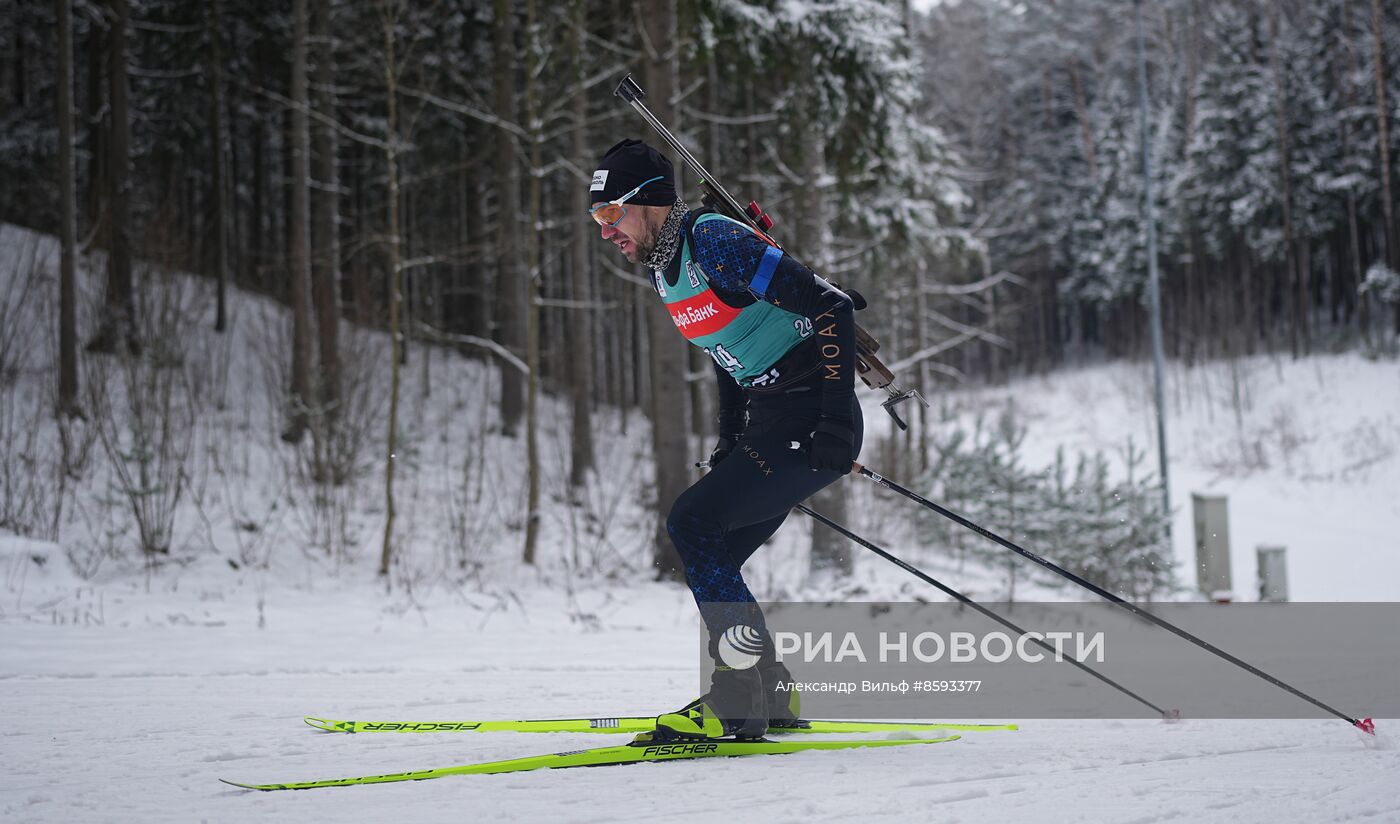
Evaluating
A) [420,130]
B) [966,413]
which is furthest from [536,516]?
[966,413]

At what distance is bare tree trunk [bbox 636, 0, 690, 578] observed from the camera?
29.9ft

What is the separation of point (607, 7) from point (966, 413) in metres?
19.9

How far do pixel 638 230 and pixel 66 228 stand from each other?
12.0 m

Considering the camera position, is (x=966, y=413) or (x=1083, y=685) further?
(x=966, y=413)

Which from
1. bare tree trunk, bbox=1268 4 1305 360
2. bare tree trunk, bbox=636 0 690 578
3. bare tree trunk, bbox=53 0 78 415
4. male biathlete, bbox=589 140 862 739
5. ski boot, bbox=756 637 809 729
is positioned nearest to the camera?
male biathlete, bbox=589 140 862 739

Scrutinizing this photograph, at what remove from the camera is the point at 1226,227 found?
3622cm

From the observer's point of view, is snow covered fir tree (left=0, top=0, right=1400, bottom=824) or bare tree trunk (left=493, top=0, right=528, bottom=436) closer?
snow covered fir tree (left=0, top=0, right=1400, bottom=824)

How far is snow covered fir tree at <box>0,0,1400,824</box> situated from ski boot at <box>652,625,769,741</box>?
2cm

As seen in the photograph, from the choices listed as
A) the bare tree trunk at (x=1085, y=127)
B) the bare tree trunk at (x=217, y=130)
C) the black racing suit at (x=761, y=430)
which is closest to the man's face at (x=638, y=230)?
the black racing suit at (x=761, y=430)

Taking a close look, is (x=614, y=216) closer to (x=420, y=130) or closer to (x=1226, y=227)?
(x=420, y=130)

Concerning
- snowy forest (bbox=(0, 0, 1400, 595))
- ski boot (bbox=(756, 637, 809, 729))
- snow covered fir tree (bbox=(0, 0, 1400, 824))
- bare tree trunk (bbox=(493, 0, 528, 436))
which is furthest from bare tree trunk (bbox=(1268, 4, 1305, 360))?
ski boot (bbox=(756, 637, 809, 729))

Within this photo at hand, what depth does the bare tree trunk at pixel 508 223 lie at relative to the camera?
14.5 metres

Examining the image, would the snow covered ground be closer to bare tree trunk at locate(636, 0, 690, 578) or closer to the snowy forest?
the snowy forest

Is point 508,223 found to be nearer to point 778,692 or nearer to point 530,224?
point 530,224
